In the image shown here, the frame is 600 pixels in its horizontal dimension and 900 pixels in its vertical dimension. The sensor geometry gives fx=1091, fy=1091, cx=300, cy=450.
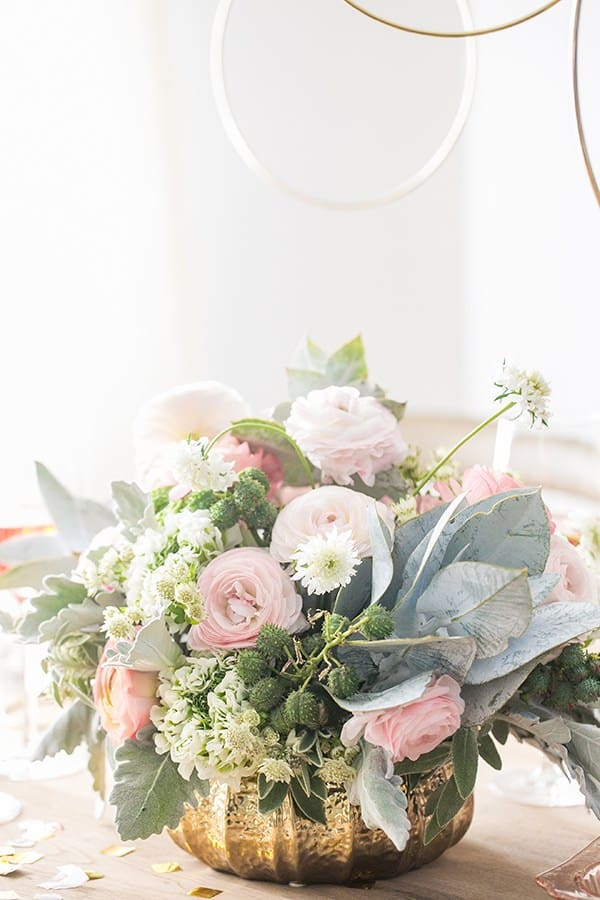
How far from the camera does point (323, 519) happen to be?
0.92 metres

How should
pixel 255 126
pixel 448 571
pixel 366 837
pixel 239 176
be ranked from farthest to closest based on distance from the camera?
1. pixel 239 176
2. pixel 255 126
3. pixel 366 837
4. pixel 448 571

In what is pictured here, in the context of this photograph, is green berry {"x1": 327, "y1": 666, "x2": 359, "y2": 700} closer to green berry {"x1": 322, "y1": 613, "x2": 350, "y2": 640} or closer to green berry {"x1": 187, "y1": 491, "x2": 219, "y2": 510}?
green berry {"x1": 322, "y1": 613, "x2": 350, "y2": 640}

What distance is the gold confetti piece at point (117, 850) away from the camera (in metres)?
1.02

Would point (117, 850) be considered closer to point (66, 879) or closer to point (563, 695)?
point (66, 879)

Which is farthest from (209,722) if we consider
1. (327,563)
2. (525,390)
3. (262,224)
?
(262,224)

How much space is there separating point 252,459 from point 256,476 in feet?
0.23

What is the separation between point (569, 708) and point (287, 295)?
223cm

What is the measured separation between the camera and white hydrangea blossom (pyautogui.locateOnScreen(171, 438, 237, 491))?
946mm

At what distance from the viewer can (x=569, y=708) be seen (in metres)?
0.89

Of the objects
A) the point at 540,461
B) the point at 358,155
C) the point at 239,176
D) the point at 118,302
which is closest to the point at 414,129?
the point at 358,155

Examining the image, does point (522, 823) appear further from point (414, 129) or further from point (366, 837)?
point (414, 129)

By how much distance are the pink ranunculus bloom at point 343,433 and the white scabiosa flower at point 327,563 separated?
0.54 feet

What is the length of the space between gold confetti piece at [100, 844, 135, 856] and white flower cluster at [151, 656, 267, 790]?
0.20 m

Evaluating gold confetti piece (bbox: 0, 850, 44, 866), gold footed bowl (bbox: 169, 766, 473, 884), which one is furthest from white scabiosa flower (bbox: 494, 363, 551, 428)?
gold confetti piece (bbox: 0, 850, 44, 866)
